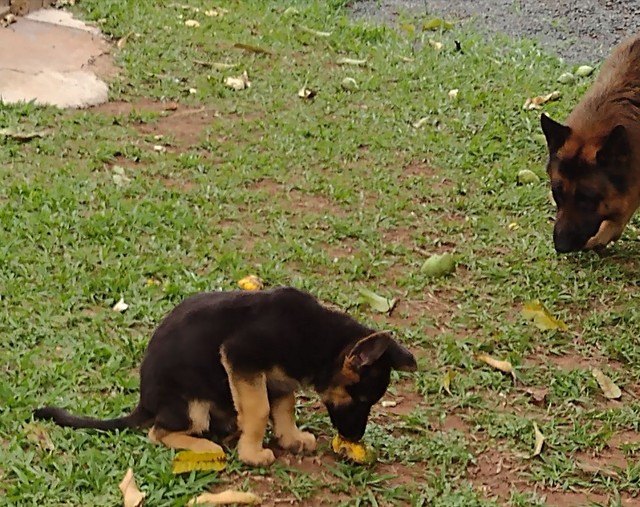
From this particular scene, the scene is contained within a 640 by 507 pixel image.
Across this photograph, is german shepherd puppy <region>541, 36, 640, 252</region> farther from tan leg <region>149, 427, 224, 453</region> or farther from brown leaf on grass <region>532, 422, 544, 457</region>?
tan leg <region>149, 427, 224, 453</region>

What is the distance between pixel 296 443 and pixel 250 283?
4.91 ft

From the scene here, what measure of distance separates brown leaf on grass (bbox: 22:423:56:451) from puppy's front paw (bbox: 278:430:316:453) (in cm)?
97

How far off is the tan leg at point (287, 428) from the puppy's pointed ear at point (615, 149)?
9.97ft

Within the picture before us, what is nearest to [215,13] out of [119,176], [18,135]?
[18,135]

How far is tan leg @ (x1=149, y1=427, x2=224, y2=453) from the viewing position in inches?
156

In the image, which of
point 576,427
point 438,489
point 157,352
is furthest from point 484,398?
point 157,352

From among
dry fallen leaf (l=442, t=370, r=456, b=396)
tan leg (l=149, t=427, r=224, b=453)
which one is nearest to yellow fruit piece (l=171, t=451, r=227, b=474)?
tan leg (l=149, t=427, r=224, b=453)

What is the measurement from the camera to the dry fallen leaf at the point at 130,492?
12.1 feet

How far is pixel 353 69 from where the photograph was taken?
973 centimetres

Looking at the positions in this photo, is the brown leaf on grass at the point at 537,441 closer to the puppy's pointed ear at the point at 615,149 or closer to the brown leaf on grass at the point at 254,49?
the puppy's pointed ear at the point at 615,149

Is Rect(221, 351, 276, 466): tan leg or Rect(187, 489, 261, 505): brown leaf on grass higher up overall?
Rect(221, 351, 276, 466): tan leg

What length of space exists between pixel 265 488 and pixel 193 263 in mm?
2080

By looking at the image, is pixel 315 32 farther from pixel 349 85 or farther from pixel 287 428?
pixel 287 428

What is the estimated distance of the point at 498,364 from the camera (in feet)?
16.5
